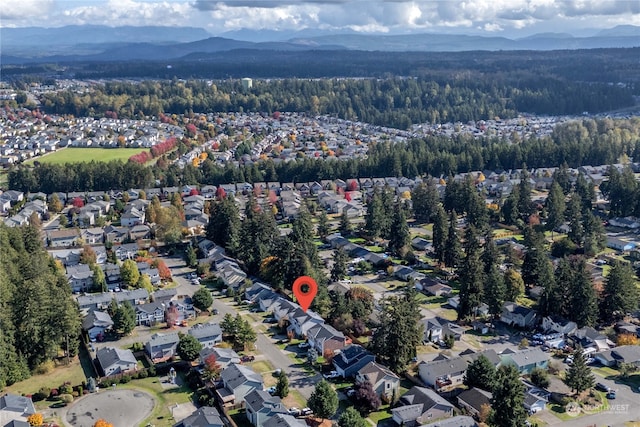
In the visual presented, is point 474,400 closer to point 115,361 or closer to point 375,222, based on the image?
point 115,361

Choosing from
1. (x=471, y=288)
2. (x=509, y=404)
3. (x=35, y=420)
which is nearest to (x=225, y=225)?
(x=471, y=288)

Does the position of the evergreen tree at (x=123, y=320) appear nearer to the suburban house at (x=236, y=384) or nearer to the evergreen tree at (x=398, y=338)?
the suburban house at (x=236, y=384)

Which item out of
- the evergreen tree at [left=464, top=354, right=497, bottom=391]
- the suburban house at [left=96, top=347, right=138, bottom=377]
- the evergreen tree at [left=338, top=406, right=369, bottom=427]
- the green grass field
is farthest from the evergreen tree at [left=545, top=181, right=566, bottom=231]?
the green grass field

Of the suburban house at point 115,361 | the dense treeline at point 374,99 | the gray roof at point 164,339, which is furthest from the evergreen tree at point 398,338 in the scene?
the dense treeline at point 374,99

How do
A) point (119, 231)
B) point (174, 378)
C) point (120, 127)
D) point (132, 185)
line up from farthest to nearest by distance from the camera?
1. point (120, 127)
2. point (132, 185)
3. point (119, 231)
4. point (174, 378)

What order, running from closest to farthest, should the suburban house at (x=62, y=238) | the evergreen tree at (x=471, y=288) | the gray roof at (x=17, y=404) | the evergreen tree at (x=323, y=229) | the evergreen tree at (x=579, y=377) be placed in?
the gray roof at (x=17, y=404) < the evergreen tree at (x=579, y=377) < the evergreen tree at (x=471, y=288) < the suburban house at (x=62, y=238) < the evergreen tree at (x=323, y=229)

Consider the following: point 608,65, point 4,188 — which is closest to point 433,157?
point 4,188

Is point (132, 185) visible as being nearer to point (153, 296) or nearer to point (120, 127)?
point (153, 296)
